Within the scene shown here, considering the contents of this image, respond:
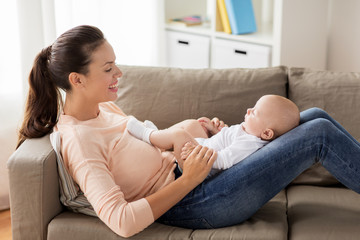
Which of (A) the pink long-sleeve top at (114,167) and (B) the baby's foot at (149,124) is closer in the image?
(A) the pink long-sleeve top at (114,167)

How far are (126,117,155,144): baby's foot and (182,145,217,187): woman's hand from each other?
0.20m

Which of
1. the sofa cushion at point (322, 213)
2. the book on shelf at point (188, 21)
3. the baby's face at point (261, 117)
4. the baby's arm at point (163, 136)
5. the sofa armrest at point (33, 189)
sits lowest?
the sofa cushion at point (322, 213)

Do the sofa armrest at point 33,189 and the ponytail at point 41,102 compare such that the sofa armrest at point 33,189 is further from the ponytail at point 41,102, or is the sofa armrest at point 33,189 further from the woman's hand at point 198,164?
the woman's hand at point 198,164

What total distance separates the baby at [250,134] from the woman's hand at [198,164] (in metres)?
0.03

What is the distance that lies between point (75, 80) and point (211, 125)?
23.4 inches

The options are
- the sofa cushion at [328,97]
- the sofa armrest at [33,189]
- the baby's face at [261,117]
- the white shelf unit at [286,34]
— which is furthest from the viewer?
the white shelf unit at [286,34]

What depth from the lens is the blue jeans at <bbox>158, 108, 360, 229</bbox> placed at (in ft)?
5.80

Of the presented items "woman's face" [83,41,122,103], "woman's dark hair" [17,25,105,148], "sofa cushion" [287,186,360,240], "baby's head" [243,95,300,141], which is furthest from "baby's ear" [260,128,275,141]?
"woman's dark hair" [17,25,105,148]

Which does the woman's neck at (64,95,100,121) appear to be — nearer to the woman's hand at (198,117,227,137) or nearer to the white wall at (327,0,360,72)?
the woman's hand at (198,117,227,137)

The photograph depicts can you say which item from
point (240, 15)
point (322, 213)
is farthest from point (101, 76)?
point (240, 15)

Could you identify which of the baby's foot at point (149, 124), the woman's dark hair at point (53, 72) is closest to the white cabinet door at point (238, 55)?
the baby's foot at point (149, 124)

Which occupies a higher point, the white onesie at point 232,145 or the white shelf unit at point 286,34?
the white shelf unit at point 286,34

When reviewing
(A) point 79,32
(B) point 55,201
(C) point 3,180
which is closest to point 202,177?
(B) point 55,201

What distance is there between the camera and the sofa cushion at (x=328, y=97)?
2.21 metres
